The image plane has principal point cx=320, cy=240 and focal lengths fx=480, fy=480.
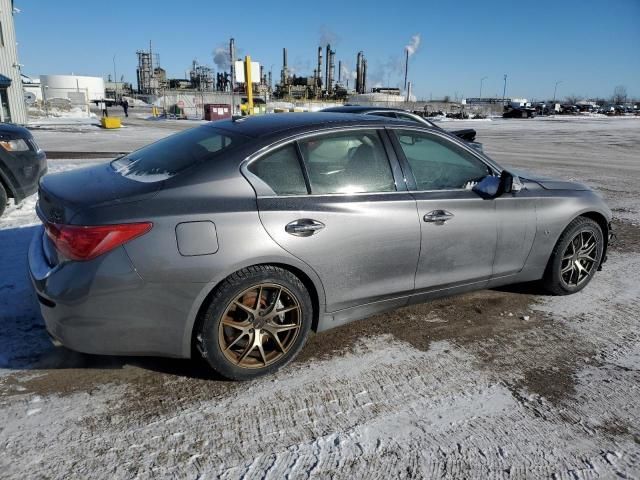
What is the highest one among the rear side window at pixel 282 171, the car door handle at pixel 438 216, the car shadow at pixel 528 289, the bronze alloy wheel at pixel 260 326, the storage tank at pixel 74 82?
the storage tank at pixel 74 82

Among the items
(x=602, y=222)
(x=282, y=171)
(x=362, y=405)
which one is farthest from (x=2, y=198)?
(x=602, y=222)

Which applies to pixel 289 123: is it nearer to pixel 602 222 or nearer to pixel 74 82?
pixel 602 222

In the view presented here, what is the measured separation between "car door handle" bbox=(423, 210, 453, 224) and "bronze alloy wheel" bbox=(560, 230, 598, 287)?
1.42m

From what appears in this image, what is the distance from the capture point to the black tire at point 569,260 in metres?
4.12

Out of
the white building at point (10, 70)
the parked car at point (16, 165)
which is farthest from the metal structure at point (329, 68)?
the parked car at point (16, 165)

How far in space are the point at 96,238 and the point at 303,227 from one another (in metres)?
1.13

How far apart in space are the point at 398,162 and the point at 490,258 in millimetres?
1078

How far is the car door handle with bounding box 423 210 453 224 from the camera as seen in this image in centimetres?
335

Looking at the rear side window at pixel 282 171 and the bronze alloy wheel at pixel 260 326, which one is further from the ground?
the rear side window at pixel 282 171

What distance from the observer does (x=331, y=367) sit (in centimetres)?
309

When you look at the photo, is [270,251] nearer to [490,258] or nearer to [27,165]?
[490,258]

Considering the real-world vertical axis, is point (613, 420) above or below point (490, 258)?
below

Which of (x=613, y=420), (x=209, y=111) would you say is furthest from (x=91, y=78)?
(x=613, y=420)

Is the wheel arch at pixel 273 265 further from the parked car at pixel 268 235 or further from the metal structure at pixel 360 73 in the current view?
the metal structure at pixel 360 73
